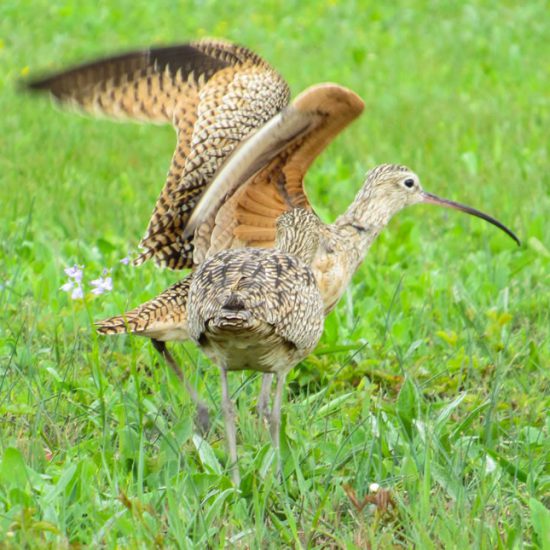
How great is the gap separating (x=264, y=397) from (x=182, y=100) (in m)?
1.66

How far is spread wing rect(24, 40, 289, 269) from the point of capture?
593 centimetres

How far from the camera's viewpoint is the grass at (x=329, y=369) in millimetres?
4227

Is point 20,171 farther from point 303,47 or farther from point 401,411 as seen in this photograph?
point 303,47

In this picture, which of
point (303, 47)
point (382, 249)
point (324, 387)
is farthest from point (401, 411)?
point (303, 47)

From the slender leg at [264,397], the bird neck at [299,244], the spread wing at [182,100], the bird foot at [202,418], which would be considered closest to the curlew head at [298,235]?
the bird neck at [299,244]

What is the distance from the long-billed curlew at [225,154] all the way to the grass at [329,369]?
1.36 ft

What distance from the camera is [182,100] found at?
6.29m

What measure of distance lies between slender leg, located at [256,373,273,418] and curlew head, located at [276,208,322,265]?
530 millimetres

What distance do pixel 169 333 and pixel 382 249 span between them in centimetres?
256

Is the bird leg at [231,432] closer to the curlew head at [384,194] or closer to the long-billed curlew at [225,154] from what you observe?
the long-billed curlew at [225,154]

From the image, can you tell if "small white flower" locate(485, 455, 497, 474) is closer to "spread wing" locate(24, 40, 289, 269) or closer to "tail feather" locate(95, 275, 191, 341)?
"tail feather" locate(95, 275, 191, 341)

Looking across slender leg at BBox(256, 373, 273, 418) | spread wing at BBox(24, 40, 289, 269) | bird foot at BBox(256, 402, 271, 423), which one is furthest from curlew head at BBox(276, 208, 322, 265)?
bird foot at BBox(256, 402, 271, 423)

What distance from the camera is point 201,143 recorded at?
595 centimetres

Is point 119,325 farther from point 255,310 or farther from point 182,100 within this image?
point 182,100
